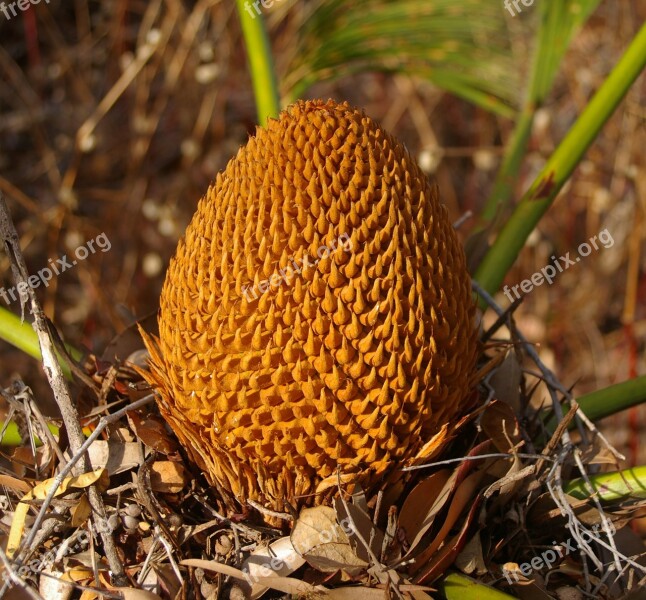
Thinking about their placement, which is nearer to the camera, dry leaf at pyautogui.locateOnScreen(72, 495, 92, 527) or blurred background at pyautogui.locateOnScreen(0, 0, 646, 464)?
dry leaf at pyautogui.locateOnScreen(72, 495, 92, 527)

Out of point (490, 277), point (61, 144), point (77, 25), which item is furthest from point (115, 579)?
point (77, 25)

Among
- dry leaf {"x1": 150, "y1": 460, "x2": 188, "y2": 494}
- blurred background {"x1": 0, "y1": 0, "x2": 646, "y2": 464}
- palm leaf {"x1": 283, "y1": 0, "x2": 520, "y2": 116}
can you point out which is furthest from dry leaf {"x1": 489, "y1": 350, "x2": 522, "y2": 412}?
blurred background {"x1": 0, "y1": 0, "x2": 646, "y2": 464}

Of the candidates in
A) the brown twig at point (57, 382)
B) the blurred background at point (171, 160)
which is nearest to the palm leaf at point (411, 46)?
the blurred background at point (171, 160)

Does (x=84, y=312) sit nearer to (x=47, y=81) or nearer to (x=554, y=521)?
(x=47, y=81)

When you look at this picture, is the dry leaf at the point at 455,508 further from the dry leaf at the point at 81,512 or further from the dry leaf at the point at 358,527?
the dry leaf at the point at 81,512

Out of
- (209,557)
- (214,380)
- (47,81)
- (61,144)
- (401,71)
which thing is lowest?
(209,557)

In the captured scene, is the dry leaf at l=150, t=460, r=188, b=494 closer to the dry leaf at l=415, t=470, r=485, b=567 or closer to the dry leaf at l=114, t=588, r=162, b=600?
the dry leaf at l=114, t=588, r=162, b=600

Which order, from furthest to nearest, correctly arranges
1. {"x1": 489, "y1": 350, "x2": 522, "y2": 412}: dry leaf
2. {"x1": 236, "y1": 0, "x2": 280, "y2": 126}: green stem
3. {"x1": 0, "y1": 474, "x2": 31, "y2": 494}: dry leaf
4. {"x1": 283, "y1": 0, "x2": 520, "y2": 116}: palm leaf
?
{"x1": 283, "y1": 0, "x2": 520, "y2": 116}: palm leaf → {"x1": 236, "y1": 0, "x2": 280, "y2": 126}: green stem → {"x1": 489, "y1": 350, "x2": 522, "y2": 412}: dry leaf → {"x1": 0, "y1": 474, "x2": 31, "y2": 494}: dry leaf

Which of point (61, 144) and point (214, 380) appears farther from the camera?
point (61, 144)
